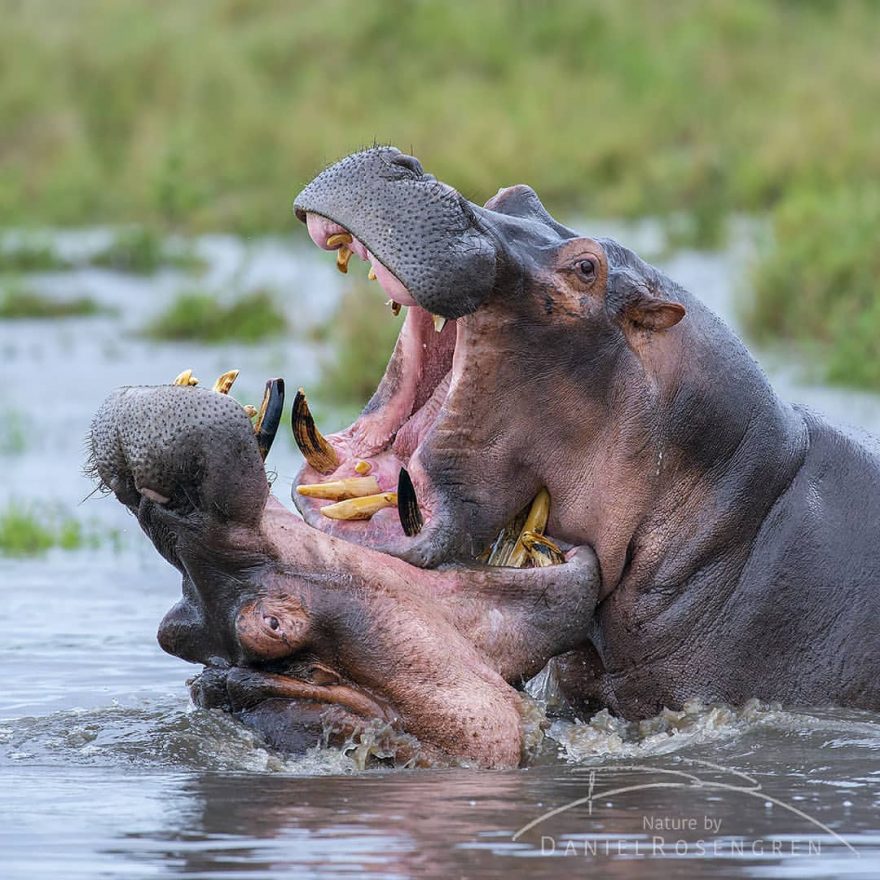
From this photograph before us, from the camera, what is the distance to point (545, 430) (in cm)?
481

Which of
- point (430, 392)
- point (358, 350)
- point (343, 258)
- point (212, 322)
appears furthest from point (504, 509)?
point (212, 322)

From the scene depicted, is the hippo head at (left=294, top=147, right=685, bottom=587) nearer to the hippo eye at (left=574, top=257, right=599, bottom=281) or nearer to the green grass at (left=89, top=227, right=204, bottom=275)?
the hippo eye at (left=574, top=257, right=599, bottom=281)

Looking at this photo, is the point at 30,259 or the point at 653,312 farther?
the point at 30,259

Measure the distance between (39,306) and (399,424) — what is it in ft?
39.8

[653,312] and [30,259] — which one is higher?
[30,259]

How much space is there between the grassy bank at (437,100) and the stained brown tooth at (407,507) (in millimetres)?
13811

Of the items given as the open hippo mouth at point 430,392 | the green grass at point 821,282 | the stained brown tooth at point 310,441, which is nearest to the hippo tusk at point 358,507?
the open hippo mouth at point 430,392

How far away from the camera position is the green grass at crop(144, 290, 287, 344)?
1530 centimetres

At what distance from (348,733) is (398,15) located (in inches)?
968

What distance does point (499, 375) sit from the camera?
15.6 ft

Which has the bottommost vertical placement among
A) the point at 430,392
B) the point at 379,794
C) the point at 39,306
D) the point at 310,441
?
the point at 379,794

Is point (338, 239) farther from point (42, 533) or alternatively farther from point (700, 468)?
point (42, 533)

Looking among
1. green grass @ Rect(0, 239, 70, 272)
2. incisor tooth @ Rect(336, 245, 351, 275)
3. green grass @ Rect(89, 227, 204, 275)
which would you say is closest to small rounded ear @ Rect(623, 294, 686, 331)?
incisor tooth @ Rect(336, 245, 351, 275)

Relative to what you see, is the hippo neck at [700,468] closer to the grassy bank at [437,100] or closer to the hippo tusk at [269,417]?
the hippo tusk at [269,417]
